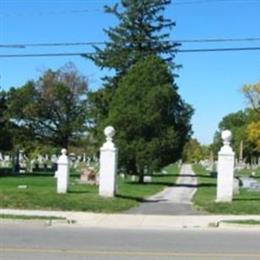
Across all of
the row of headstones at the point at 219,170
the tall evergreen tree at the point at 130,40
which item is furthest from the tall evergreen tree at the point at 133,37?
the row of headstones at the point at 219,170

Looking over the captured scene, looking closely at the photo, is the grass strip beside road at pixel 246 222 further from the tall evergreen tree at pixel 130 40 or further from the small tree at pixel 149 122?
the tall evergreen tree at pixel 130 40

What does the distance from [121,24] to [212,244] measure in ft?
192

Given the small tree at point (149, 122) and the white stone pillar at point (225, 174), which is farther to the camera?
the small tree at point (149, 122)

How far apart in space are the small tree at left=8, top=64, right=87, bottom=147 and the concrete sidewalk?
69.4 meters

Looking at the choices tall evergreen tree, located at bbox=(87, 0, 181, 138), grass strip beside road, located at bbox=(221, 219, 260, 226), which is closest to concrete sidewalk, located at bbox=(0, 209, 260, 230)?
grass strip beside road, located at bbox=(221, 219, 260, 226)

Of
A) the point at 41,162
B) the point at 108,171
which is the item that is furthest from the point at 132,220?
the point at 41,162

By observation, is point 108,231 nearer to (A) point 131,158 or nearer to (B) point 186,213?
(B) point 186,213

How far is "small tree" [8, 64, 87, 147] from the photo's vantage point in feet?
302

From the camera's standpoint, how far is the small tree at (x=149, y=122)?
4531 cm

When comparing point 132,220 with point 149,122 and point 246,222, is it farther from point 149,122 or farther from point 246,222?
point 149,122

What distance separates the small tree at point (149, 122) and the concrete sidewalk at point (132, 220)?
22.7 meters

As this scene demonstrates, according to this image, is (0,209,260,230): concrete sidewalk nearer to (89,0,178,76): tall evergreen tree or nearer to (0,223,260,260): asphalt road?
(0,223,260,260): asphalt road

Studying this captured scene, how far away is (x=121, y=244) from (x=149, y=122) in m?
30.9

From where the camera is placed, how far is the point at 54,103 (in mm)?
92750
